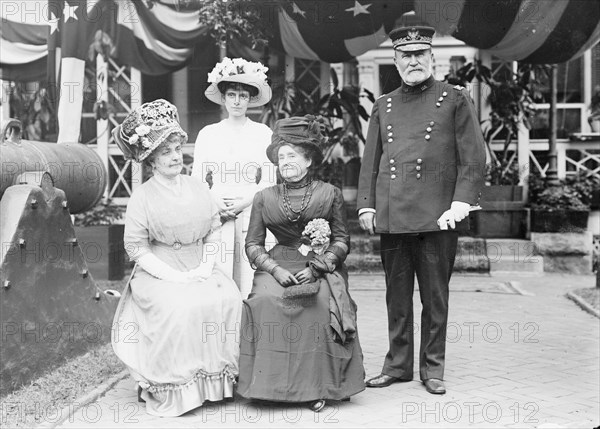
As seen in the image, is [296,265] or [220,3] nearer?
[296,265]

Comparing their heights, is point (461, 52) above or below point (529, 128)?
above

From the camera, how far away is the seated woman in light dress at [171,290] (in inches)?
162

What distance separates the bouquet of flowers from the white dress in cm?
87

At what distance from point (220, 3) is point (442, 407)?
5.42 m

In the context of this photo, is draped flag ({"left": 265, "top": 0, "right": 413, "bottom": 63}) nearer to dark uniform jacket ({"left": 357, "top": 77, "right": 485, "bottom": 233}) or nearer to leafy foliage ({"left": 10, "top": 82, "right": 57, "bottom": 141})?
leafy foliage ({"left": 10, "top": 82, "right": 57, "bottom": 141})

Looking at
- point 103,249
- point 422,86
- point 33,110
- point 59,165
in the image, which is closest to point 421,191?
point 422,86

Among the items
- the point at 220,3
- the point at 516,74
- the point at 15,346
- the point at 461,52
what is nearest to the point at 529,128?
the point at 516,74

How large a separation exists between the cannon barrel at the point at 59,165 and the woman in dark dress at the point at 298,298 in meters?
1.76

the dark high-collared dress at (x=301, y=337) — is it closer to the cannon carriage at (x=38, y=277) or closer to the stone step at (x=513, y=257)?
the cannon carriage at (x=38, y=277)

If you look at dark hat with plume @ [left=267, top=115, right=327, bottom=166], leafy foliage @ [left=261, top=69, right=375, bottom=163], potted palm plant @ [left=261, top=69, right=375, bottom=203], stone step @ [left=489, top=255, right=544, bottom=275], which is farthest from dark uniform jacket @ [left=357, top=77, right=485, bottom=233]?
stone step @ [left=489, top=255, right=544, bottom=275]

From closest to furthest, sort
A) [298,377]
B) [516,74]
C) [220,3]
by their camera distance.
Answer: [298,377] → [220,3] → [516,74]

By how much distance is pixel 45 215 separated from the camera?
16.3 ft

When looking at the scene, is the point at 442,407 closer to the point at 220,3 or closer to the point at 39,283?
the point at 39,283

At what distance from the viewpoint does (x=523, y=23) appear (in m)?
8.05
